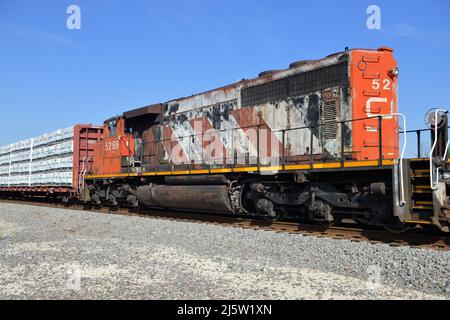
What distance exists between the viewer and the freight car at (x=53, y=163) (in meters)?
18.8

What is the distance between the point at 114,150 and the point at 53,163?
602 cm

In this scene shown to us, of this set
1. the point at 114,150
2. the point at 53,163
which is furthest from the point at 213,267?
the point at 53,163

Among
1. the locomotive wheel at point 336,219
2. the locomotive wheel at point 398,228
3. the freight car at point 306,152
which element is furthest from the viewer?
the locomotive wheel at point 336,219

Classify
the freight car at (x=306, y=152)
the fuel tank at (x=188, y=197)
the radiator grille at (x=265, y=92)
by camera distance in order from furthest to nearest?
the fuel tank at (x=188, y=197)
the radiator grille at (x=265, y=92)
the freight car at (x=306, y=152)

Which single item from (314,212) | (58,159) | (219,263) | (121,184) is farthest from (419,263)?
(58,159)

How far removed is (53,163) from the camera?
20.4 meters

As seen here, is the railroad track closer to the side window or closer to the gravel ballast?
the gravel ballast

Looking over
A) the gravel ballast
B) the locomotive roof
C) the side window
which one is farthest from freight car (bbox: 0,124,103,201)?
the gravel ballast

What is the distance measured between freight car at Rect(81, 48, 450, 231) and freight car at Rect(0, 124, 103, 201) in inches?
231

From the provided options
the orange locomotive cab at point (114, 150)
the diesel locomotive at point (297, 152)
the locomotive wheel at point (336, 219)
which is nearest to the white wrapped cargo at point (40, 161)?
the orange locomotive cab at point (114, 150)

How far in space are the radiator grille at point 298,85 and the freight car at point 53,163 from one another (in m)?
9.85

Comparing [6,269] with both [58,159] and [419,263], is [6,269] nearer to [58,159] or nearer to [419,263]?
[419,263]

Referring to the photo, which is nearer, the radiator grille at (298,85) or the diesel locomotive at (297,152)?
the diesel locomotive at (297,152)

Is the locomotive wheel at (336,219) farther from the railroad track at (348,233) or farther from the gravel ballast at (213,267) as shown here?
the gravel ballast at (213,267)
